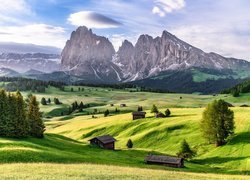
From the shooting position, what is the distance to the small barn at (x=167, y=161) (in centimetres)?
7956

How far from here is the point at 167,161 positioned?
8144 centimetres

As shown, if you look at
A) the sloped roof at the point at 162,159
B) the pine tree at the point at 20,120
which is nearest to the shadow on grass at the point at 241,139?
the sloped roof at the point at 162,159

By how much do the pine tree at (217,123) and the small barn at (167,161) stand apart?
2399cm

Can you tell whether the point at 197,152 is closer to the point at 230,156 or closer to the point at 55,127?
the point at 230,156

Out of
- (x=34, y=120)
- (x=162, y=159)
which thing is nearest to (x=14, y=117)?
(x=34, y=120)

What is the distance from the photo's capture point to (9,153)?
59594mm

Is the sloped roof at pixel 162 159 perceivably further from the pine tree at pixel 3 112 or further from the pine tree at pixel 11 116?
the pine tree at pixel 3 112

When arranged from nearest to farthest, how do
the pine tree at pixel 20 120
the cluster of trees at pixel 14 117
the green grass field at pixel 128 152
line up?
the green grass field at pixel 128 152 < the cluster of trees at pixel 14 117 < the pine tree at pixel 20 120

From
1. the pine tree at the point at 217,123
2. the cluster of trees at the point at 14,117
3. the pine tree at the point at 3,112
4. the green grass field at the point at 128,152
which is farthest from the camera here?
the pine tree at the point at 217,123

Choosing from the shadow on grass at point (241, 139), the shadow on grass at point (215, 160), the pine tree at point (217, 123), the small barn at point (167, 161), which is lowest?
the shadow on grass at point (215, 160)

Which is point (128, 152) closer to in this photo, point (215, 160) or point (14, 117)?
point (215, 160)

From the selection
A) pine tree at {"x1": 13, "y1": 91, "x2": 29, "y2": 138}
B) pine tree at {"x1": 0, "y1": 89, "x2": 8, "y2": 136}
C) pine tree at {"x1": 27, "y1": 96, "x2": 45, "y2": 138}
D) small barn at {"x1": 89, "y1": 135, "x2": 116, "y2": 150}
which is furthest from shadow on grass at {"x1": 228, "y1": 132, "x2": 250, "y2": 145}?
pine tree at {"x1": 0, "y1": 89, "x2": 8, "y2": 136}

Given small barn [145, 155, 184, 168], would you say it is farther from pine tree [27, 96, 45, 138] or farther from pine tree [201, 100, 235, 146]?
pine tree [27, 96, 45, 138]

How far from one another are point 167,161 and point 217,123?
29984 millimetres
